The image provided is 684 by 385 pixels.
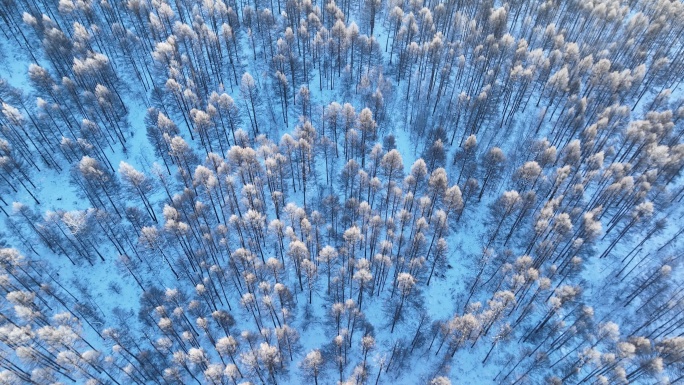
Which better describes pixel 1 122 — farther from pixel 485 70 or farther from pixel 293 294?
pixel 485 70

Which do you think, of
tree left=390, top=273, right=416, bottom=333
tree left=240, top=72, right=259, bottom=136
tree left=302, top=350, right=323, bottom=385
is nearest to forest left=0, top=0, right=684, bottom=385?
tree left=302, top=350, right=323, bottom=385

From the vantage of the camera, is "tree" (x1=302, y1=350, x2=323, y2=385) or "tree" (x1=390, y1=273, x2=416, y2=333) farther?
"tree" (x1=390, y1=273, x2=416, y2=333)

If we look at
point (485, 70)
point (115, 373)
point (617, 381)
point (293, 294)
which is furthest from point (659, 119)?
point (115, 373)

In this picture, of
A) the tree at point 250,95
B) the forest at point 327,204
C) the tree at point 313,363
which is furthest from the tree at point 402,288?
the tree at point 250,95

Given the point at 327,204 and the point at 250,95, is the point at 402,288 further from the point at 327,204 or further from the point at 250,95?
the point at 250,95

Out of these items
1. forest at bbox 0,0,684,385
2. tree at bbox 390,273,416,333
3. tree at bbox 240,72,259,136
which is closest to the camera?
forest at bbox 0,0,684,385

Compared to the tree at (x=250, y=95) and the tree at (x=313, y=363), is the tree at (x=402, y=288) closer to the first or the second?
the tree at (x=313, y=363)

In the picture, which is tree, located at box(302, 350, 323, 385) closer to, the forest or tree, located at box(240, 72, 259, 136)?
the forest

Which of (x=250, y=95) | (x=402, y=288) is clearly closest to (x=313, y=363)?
(x=402, y=288)

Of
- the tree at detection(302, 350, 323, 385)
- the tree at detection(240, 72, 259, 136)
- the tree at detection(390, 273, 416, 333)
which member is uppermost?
the tree at detection(240, 72, 259, 136)
